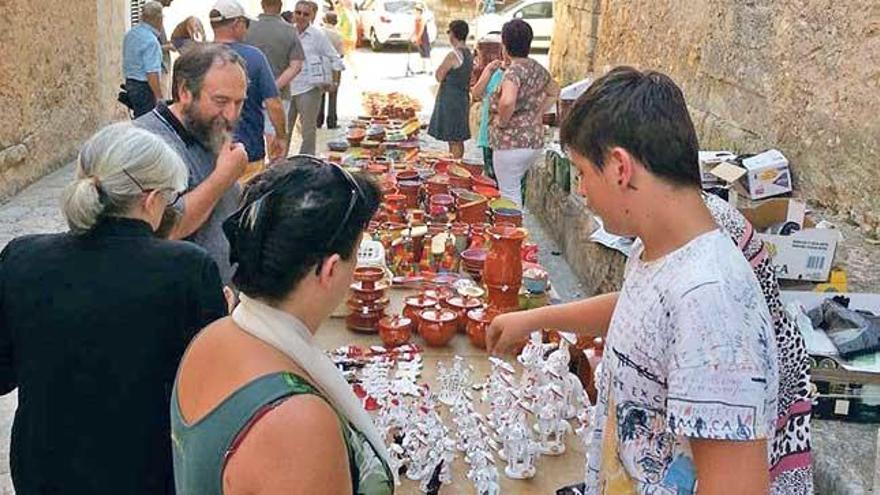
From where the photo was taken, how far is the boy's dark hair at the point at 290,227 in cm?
122

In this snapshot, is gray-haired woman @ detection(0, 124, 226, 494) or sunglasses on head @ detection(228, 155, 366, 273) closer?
sunglasses on head @ detection(228, 155, 366, 273)

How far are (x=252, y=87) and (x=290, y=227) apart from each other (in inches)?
146

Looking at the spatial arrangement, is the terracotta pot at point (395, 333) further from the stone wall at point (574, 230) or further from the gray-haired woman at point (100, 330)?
the stone wall at point (574, 230)

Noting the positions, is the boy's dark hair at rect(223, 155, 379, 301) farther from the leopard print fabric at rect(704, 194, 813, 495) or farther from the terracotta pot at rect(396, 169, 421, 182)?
the terracotta pot at rect(396, 169, 421, 182)

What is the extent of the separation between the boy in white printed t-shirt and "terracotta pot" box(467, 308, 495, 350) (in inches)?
54.6

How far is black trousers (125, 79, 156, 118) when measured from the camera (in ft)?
21.3

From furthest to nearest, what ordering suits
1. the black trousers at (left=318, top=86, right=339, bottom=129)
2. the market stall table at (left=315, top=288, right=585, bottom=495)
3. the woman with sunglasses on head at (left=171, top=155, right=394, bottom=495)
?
A: the black trousers at (left=318, top=86, right=339, bottom=129) → the market stall table at (left=315, top=288, right=585, bottom=495) → the woman with sunglasses on head at (left=171, top=155, right=394, bottom=495)

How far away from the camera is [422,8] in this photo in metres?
17.0

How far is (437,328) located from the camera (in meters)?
2.79

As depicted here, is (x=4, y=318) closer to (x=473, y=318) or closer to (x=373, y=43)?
(x=473, y=318)

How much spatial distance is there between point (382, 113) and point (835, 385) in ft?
16.7

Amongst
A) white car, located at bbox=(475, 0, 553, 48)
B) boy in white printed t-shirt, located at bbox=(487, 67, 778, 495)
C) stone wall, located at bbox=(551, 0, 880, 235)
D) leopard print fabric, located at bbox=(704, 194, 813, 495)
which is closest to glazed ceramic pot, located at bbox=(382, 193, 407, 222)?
stone wall, located at bbox=(551, 0, 880, 235)

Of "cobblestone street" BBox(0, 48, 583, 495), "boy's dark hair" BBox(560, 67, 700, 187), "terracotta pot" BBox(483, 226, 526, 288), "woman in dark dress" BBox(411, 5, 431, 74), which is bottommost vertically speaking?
"cobblestone street" BBox(0, 48, 583, 495)

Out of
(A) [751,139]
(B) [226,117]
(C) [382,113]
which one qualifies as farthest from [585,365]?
(C) [382,113]
